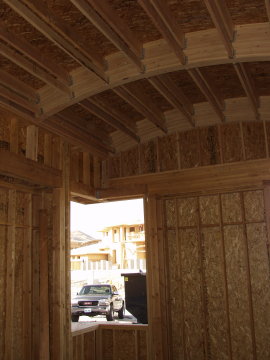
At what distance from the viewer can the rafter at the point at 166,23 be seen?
162 inches

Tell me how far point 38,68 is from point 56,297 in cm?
359

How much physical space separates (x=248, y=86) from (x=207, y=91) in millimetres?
622

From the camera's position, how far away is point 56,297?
21.9ft

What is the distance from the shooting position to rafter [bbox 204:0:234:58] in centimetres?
413

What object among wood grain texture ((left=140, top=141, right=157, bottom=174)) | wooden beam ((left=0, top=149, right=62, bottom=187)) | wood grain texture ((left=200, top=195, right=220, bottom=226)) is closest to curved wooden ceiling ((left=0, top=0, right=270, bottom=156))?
wooden beam ((left=0, top=149, right=62, bottom=187))

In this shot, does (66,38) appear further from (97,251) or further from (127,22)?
(97,251)

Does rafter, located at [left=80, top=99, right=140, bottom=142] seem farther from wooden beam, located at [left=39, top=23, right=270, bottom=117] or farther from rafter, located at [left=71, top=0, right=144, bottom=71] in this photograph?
rafter, located at [left=71, top=0, right=144, bottom=71]

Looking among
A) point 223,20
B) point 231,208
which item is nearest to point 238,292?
point 231,208

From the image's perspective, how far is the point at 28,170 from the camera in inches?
248

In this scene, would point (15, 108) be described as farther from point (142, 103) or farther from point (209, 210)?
point (209, 210)

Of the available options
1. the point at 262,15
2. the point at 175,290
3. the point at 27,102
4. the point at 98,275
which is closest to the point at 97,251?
the point at 98,275

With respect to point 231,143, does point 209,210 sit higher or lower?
lower

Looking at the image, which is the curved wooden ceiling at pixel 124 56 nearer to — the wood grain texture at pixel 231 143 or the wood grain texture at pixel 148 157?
the wood grain texture at pixel 231 143

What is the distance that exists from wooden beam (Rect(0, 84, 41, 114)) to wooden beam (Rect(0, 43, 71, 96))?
507 millimetres
